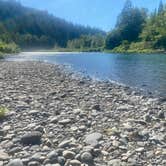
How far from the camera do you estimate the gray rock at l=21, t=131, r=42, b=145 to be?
926cm

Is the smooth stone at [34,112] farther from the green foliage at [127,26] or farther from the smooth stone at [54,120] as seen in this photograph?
the green foliage at [127,26]

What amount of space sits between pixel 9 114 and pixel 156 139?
5.16 metres

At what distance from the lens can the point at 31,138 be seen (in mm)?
9367

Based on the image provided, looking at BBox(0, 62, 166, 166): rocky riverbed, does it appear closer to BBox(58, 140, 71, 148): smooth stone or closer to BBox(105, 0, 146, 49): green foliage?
BBox(58, 140, 71, 148): smooth stone

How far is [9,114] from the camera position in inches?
477

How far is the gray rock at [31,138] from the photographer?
926 cm

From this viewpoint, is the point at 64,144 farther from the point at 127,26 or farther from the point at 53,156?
the point at 127,26

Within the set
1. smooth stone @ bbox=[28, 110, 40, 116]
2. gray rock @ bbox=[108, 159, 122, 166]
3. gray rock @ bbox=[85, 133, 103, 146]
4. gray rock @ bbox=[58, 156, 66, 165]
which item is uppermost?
gray rock @ bbox=[58, 156, 66, 165]

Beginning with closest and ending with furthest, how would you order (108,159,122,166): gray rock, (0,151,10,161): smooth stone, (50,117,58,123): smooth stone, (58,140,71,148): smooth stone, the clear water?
(108,159,122,166): gray rock
(0,151,10,161): smooth stone
(58,140,71,148): smooth stone
(50,117,58,123): smooth stone
the clear water

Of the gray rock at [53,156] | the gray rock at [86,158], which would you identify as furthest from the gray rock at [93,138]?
the gray rock at [53,156]

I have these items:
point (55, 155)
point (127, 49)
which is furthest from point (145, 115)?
point (127, 49)

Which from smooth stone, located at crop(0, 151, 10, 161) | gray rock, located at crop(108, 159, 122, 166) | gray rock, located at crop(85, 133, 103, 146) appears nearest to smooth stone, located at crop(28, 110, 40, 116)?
gray rock, located at crop(85, 133, 103, 146)

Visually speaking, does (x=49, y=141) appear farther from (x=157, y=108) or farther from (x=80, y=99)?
(x=80, y=99)

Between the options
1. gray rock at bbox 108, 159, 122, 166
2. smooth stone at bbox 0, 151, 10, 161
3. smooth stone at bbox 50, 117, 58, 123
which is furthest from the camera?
smooth stone at bbox 50, 117, 58, 123
